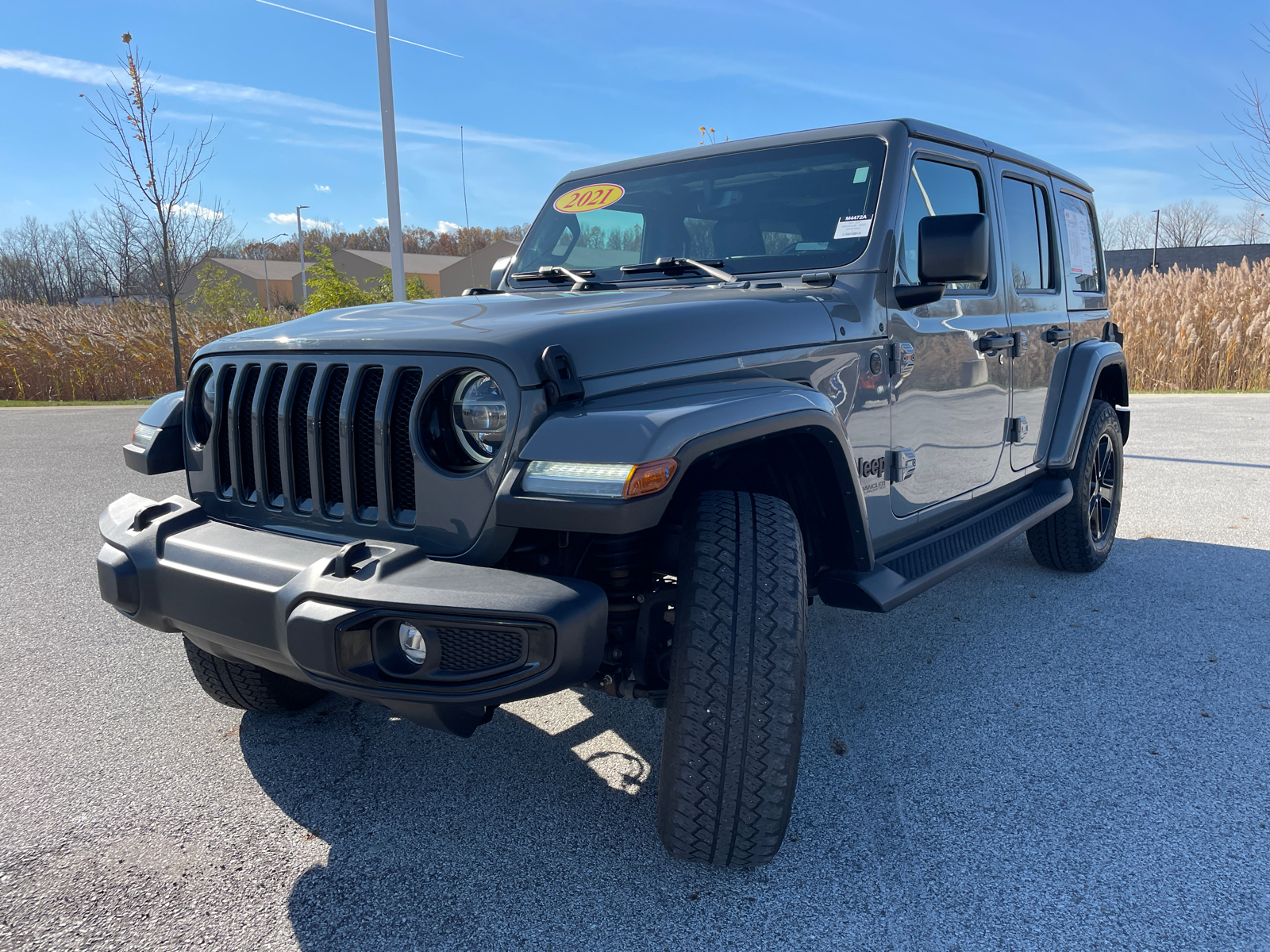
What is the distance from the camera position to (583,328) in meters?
2.06

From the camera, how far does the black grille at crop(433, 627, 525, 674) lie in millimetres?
1804

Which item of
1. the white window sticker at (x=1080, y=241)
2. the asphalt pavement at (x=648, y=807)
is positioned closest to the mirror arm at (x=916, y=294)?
the asphalt pavement at (x=648, y=807)

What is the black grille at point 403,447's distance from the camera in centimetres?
207

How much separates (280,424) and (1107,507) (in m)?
4.33

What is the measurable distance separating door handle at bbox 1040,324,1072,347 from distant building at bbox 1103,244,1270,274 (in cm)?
4830

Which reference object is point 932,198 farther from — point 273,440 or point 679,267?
point 273,440

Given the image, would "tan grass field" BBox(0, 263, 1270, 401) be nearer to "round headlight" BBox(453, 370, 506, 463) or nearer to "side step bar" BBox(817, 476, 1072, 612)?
"side step bar" BBox(817, 476, 1072, 612)

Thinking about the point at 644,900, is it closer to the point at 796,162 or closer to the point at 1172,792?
the point at 1172,792

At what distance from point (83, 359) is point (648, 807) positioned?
15.6m

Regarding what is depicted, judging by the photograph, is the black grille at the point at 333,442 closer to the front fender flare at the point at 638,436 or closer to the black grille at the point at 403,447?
the black grille at the point at 403,447

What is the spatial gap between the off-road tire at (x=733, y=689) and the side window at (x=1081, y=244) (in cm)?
329

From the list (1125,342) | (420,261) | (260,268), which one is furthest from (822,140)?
(260,268)

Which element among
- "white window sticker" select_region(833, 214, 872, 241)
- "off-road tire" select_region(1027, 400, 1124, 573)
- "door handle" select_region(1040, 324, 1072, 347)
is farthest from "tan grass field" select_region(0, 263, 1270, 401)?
"white window sticker" select_region(833, 214, 872, 241)

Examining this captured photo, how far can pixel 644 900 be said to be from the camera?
6.77ft
